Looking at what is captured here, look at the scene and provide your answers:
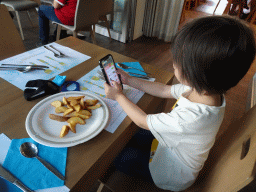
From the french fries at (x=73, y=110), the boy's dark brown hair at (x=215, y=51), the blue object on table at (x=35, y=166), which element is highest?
the boy's dark brown hair at (x=215, y=51)

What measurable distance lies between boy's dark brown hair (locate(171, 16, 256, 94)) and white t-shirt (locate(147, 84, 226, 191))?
8cm

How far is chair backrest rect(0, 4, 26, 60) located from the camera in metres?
1.03

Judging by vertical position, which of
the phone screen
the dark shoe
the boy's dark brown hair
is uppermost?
the boy's dark brown hair

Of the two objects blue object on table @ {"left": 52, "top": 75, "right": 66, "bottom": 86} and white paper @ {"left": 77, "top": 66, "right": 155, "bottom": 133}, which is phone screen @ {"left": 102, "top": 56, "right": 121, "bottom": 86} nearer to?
white paper @ {"left": 77, "top": 66, "right": 155, "bottom": 133}

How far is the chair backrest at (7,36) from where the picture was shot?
3.38ft

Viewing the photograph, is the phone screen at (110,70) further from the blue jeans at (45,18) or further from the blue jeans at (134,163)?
the blue jeans at (45,18)

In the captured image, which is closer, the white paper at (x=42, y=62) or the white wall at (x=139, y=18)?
the white paper at (x=42, y=62)

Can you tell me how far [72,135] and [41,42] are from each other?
2363mm

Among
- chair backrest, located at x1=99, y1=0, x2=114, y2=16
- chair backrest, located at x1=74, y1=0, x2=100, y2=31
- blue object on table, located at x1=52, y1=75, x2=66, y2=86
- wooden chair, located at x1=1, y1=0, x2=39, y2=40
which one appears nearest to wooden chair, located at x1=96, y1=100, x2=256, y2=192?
blue object on table, located at x1=52, y1=75, x2=66, y2=86

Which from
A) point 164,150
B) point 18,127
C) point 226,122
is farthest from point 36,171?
point 226,122

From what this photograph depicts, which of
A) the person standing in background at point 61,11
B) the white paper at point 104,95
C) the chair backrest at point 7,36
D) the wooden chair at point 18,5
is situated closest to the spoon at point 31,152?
the white paper at point 104,95

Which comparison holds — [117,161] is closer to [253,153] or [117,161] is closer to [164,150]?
[164,150]

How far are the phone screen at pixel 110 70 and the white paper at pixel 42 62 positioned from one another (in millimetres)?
247

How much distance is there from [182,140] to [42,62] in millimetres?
707
